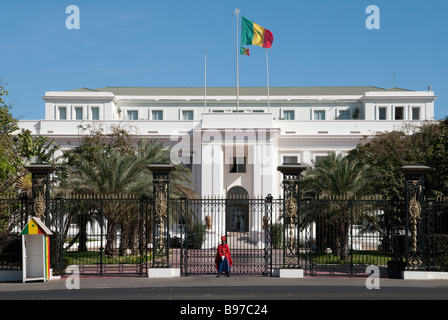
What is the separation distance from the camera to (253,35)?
127 ft

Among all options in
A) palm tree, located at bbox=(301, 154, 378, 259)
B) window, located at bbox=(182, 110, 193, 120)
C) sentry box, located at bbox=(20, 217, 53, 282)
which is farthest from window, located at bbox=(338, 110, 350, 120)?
sentry box, located at bbox=(20, 217, 53, 282)

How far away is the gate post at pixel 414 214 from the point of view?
17734 mm

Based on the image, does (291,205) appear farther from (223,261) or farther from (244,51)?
(244,51)

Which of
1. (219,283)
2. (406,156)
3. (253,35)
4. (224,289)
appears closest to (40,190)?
(219,283)

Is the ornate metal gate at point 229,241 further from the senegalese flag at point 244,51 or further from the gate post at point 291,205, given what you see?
the senegalese flag at point 244,51

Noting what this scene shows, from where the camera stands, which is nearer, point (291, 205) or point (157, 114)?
point (291, 205)

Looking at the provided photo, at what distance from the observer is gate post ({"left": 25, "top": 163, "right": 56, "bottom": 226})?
1772 centimetres

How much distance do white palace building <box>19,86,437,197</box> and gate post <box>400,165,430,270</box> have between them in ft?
81.9

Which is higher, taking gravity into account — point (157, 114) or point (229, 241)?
point (157, 114)

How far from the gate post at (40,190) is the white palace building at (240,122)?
25.1 metres

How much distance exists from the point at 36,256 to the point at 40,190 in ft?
6.97

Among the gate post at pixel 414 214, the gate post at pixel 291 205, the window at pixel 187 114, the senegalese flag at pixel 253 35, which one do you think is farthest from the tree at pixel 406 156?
the window at pixel 187 114

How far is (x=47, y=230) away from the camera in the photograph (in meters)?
17.0

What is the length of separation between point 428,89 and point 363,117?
8924 mm
